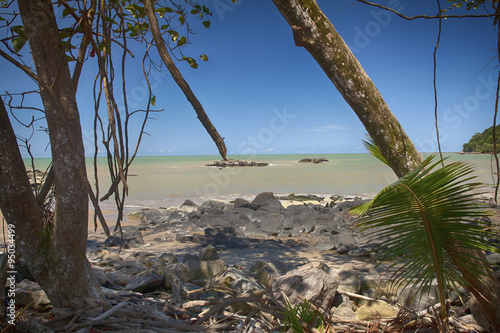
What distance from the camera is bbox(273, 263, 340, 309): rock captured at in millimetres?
3053

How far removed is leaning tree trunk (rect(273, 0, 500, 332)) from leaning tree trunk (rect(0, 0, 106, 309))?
62.2 inches

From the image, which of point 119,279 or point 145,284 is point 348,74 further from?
point 119,279

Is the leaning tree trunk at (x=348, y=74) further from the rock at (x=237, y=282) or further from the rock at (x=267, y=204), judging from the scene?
the rock at (x=267, y=204)

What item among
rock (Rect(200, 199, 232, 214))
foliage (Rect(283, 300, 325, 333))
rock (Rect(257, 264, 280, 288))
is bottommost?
rock (Rect(200, 199, 232, 214))

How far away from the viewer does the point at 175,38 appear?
113 inches

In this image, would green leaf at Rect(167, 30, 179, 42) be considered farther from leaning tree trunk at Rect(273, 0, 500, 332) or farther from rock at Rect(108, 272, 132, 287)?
rock at Rect(108, 272, 132, 287)

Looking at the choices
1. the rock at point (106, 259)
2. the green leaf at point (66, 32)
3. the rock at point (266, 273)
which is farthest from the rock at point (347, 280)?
the green leaf at point (66, 32)

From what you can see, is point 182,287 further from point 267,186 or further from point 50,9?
point 267,186

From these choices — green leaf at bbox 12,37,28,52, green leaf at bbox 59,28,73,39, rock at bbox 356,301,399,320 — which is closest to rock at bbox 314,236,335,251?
rock at bbox 356,301,399,320

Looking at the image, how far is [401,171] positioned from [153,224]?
833 cm

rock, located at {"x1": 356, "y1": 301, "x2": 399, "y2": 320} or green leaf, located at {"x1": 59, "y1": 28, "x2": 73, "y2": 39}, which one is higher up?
green leaf, located at {"x1": 59, "y1": 28, "x2": 73, "y2": 39}

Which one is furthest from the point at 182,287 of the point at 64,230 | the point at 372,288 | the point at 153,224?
the point at 153,224

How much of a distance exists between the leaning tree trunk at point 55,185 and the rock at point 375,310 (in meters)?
2.30

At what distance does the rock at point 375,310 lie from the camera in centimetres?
310
